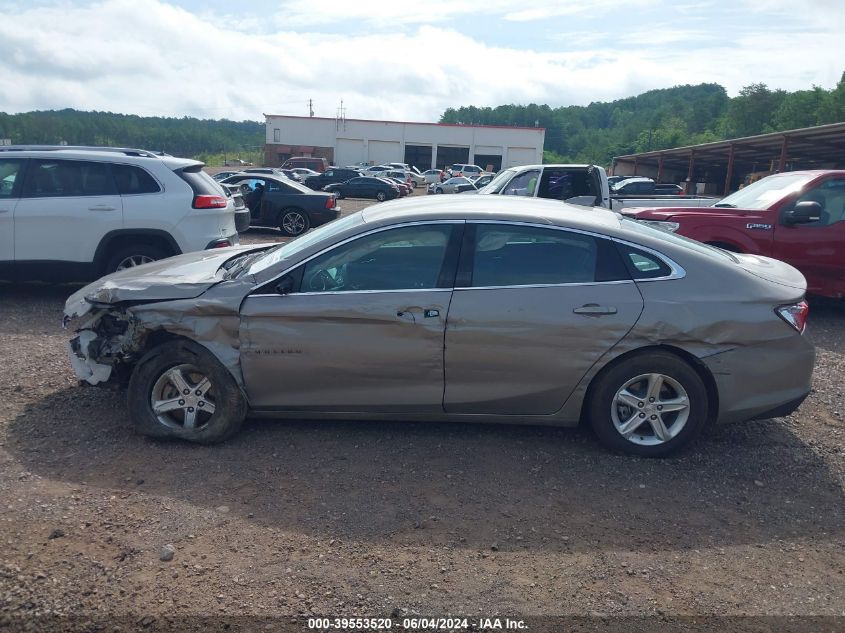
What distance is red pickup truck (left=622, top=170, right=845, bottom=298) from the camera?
789 centimetres

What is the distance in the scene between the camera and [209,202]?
7.92 meters

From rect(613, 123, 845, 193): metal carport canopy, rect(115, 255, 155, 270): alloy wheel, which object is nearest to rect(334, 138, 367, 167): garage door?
rect(613, 123, 845, 193): metal carport canopy

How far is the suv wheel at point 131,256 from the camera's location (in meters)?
7.74

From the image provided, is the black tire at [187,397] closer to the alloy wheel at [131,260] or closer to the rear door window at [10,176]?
the alloy wheel at [131,260]

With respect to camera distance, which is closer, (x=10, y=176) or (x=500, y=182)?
(x=10, y=176)

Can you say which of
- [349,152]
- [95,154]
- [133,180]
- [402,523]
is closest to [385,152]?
[349,152]

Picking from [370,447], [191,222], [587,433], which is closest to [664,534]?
[587,433]

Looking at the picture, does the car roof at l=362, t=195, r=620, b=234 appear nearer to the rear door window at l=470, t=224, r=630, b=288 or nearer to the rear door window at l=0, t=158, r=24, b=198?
the rear door window at l=470, t=224, r=630, b=288

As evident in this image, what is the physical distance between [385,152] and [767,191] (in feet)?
215

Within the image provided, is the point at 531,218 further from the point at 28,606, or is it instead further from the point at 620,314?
the point at 28,606

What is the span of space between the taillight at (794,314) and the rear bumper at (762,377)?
0.08 metres

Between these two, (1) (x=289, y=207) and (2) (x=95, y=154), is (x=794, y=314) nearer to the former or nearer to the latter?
(2) (x=95, y=154)

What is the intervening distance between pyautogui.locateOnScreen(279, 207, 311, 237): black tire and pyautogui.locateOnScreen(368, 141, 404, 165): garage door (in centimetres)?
5683

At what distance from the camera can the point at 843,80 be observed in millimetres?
65562
